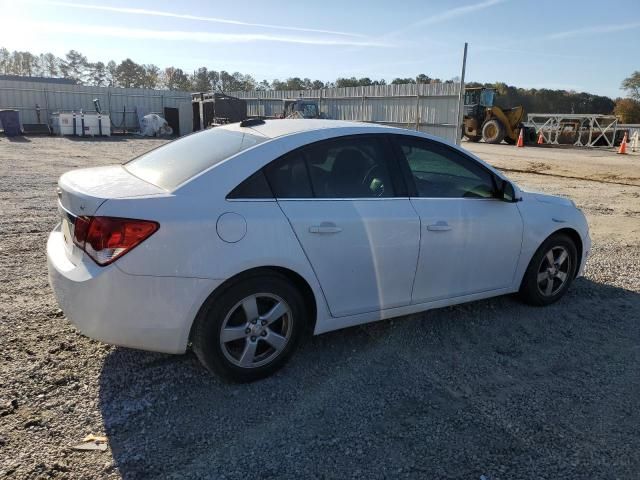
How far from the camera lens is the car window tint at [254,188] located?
3.17m

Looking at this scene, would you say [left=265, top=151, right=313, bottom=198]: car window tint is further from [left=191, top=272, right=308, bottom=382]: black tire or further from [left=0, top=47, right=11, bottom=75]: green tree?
[left=0, top=47, right=11, bottom=75]: green tree

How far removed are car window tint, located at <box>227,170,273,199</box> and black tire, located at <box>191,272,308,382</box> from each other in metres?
0.50

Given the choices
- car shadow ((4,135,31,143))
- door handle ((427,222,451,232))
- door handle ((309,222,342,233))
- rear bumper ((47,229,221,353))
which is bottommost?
car shadow ((4,135,31,143))

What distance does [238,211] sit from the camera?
3.11m

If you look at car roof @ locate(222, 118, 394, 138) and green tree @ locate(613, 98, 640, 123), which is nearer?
car roof @ locate(222, 118, 394, 138)

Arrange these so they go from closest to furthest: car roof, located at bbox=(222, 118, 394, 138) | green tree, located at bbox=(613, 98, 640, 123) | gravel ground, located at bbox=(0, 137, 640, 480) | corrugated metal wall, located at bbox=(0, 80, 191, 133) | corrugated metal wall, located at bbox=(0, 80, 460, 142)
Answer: gravel ground, located at bbox=(0, 137, 640, 480) → car roof, located at bbox=(222, 118, 394, 138) → corrugated metal wall, located at bbox=(0, 80, 460, 142) → corrugated metal wall, located at bbox=(0, 80, 191, 133) → green tree, located at bbox=(613, 98, 640, 123)

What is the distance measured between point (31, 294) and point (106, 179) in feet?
6.14

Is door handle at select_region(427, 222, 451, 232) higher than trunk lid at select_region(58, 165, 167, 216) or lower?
lower

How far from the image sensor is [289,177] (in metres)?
3.40

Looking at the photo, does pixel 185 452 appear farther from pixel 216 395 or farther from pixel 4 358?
pixel 4 358

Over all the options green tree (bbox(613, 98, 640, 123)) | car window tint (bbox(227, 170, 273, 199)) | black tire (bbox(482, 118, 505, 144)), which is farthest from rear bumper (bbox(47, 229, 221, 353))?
green tree (bbox(613, 98, 640, 123))

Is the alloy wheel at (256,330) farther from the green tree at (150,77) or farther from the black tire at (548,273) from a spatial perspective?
the green tree at (150,77)

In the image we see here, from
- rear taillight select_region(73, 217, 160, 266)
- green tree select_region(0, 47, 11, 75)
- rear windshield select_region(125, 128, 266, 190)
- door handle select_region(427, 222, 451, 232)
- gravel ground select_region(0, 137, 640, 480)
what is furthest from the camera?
green tree select_region(0, 47, 11, 75)

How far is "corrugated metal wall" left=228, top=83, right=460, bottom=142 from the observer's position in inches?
772
